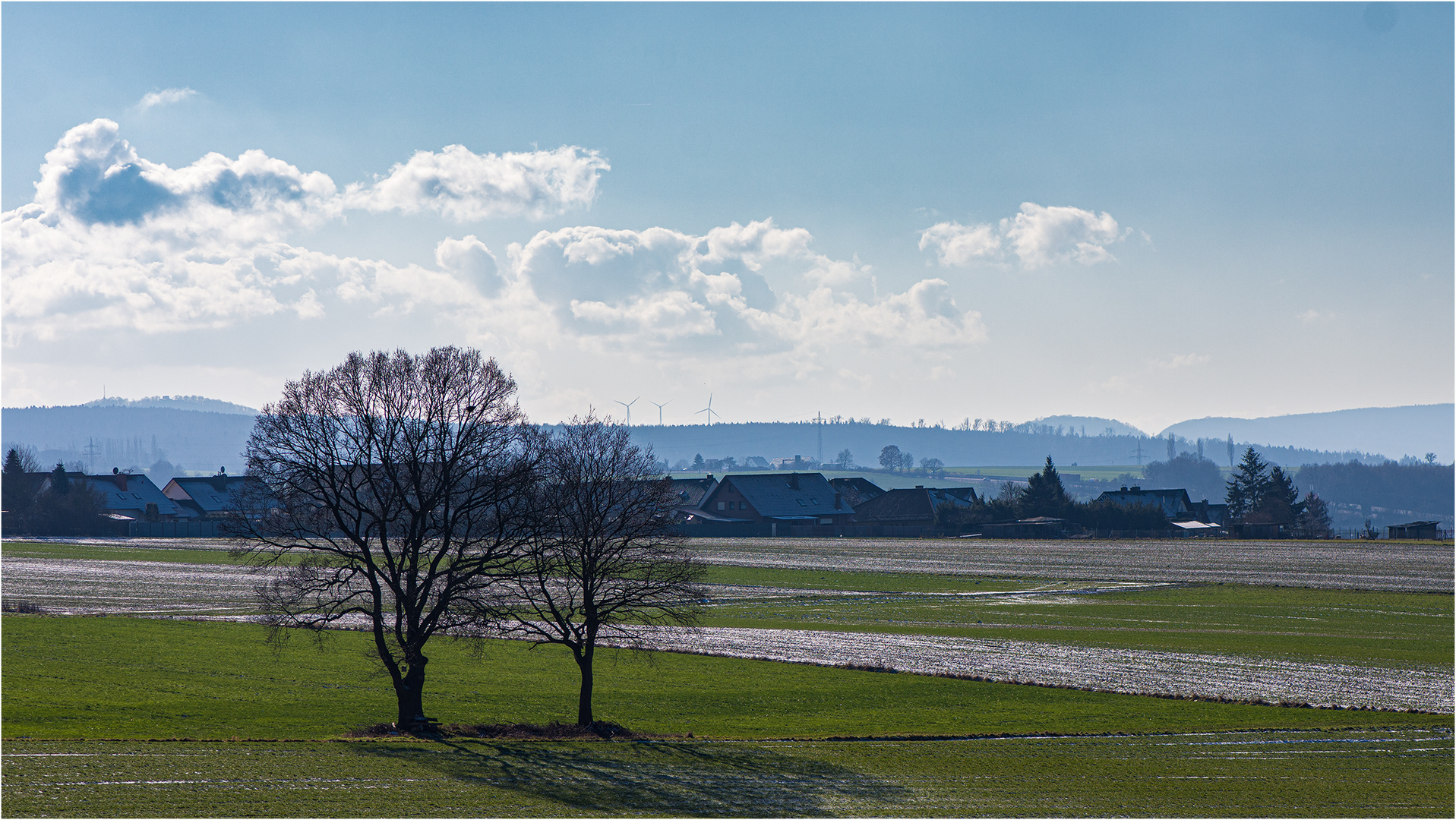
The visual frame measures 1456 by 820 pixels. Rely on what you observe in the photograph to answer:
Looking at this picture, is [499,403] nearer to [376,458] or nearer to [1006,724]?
[376,458]

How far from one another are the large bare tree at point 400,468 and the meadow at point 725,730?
277 cm

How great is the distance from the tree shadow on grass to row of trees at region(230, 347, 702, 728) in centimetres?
486

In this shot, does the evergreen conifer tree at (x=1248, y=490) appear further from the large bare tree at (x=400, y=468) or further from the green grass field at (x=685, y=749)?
the large bare tree at (x=400, y=468)

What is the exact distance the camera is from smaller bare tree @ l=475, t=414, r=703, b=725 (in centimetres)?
3559

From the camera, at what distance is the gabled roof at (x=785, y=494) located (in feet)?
531

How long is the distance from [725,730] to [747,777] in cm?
800

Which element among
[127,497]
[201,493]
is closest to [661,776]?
[127,497]

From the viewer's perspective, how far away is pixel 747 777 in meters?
26.8

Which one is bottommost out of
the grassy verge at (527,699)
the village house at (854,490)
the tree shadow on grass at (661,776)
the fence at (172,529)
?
the grassy verge at (527,699)

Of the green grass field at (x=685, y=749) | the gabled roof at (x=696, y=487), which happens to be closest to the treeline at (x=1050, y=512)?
the gabled roof at (x=696, y=487)

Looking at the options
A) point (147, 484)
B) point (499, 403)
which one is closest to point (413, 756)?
point (499, 403)

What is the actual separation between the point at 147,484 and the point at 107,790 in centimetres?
17478

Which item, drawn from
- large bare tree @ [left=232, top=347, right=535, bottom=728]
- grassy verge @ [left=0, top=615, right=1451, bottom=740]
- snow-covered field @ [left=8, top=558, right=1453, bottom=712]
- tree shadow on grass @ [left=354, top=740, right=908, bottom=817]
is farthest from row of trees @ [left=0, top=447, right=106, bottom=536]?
tree shadow on grass @ [left=354, top=740, right=908, bottom=817]

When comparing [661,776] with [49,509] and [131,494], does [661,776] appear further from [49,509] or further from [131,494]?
[131,494]
